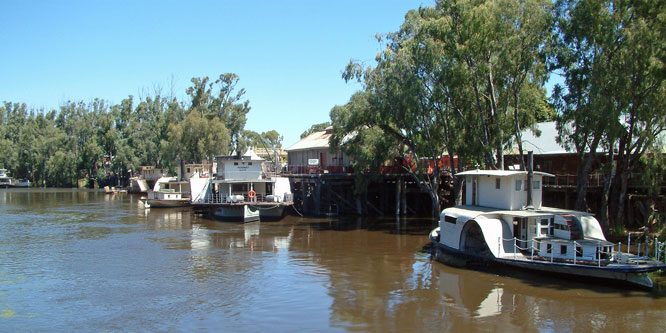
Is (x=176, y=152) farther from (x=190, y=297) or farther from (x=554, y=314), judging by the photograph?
(x=554, y=314)

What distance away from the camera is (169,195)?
5181 cm

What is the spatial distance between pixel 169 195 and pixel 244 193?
14.3 metres

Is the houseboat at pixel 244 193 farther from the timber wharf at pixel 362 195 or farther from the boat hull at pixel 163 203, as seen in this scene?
the boat hull at pixel 163 203

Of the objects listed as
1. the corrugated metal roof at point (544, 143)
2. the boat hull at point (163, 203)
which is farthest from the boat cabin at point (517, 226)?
the boat hull at point (163, 203)

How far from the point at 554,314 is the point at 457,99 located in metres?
17.5

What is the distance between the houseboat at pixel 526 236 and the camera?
58.5 ft

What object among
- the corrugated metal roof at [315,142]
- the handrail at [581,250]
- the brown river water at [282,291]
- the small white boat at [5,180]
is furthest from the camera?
the small white boat at [5,180]

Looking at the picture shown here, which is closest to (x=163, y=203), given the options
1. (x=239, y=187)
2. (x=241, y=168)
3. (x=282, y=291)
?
(x=239, y=187)

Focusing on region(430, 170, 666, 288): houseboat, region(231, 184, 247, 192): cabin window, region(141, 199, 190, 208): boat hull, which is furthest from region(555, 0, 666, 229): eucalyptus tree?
region(141, 199, 190, 208): boat hull

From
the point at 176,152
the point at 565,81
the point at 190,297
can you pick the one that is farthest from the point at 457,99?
the point at 176,152

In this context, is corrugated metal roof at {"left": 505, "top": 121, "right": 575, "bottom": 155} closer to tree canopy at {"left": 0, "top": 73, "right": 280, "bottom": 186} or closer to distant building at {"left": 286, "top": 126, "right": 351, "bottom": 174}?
distant building at {"left": 286, "top": 126, "right": 351, "bottom": 174}

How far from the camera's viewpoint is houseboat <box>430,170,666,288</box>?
702 inches

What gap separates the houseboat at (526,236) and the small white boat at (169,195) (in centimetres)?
3359

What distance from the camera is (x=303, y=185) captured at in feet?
143
